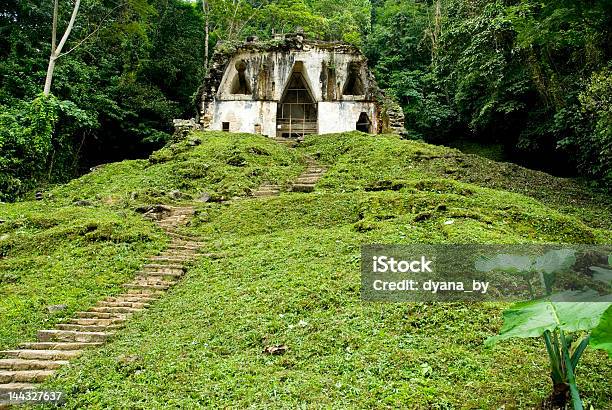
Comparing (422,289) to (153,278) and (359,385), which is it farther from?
(153,278)

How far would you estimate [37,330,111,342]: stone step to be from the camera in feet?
20.3

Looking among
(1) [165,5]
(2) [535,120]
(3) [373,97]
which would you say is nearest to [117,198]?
(3) [373,97]

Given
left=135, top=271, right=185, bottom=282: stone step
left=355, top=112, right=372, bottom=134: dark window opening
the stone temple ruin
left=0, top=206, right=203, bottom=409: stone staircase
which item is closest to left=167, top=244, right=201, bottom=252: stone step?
left=0, top=206, right=203, bottom=409: stone staircase

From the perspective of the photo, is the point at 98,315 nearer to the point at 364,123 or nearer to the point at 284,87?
the point at 284,87

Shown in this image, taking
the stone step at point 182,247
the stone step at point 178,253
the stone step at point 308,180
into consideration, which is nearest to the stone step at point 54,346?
the stone step at point 178,253

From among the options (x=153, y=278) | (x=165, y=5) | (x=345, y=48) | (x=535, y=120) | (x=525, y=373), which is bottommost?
(x=153, y=278)

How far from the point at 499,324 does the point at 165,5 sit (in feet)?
102

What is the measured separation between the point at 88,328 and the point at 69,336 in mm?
308

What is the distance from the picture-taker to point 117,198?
13.6 meters

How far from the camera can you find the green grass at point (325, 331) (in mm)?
3844

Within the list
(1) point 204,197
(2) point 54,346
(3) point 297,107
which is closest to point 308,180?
(1) point 204,197

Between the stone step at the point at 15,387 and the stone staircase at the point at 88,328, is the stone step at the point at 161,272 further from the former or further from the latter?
the stone step at the point at 15,387

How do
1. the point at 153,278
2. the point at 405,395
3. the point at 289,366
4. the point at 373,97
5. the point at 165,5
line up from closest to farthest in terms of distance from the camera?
1. the point at 405,395
2. the point at 289,366
3. the point at 153,278
4. the point at 373,97
5. the point at 165,5

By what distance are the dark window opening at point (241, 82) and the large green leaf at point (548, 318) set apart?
22173 mm
